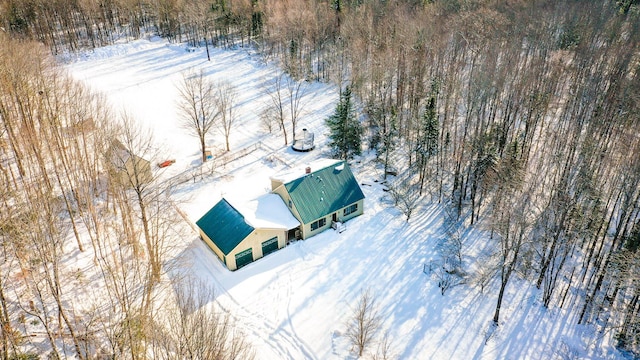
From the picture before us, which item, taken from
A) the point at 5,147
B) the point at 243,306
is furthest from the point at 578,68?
the point at 5,147

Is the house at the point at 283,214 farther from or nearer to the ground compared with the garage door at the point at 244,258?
farther from the ground

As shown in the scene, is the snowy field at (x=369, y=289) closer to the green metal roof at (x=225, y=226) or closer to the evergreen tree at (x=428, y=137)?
the green metal roof at (x=225, y=226)

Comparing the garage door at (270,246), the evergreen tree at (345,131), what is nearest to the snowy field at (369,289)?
the garage door at (270,246)

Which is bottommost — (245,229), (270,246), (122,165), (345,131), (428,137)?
(270,246)

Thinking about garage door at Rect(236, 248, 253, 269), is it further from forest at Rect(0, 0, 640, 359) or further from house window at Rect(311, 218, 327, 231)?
house window at Rect(311, 218, 327, 231)

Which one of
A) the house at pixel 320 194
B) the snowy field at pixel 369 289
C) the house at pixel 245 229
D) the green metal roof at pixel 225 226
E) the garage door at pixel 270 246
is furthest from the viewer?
the house at pixel 320 194

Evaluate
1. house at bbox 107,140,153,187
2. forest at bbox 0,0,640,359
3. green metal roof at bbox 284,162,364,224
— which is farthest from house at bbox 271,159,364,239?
house at bbox 107,140,153,187

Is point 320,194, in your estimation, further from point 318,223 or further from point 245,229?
point 245,229

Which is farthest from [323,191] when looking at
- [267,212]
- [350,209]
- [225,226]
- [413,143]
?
[413,143]
